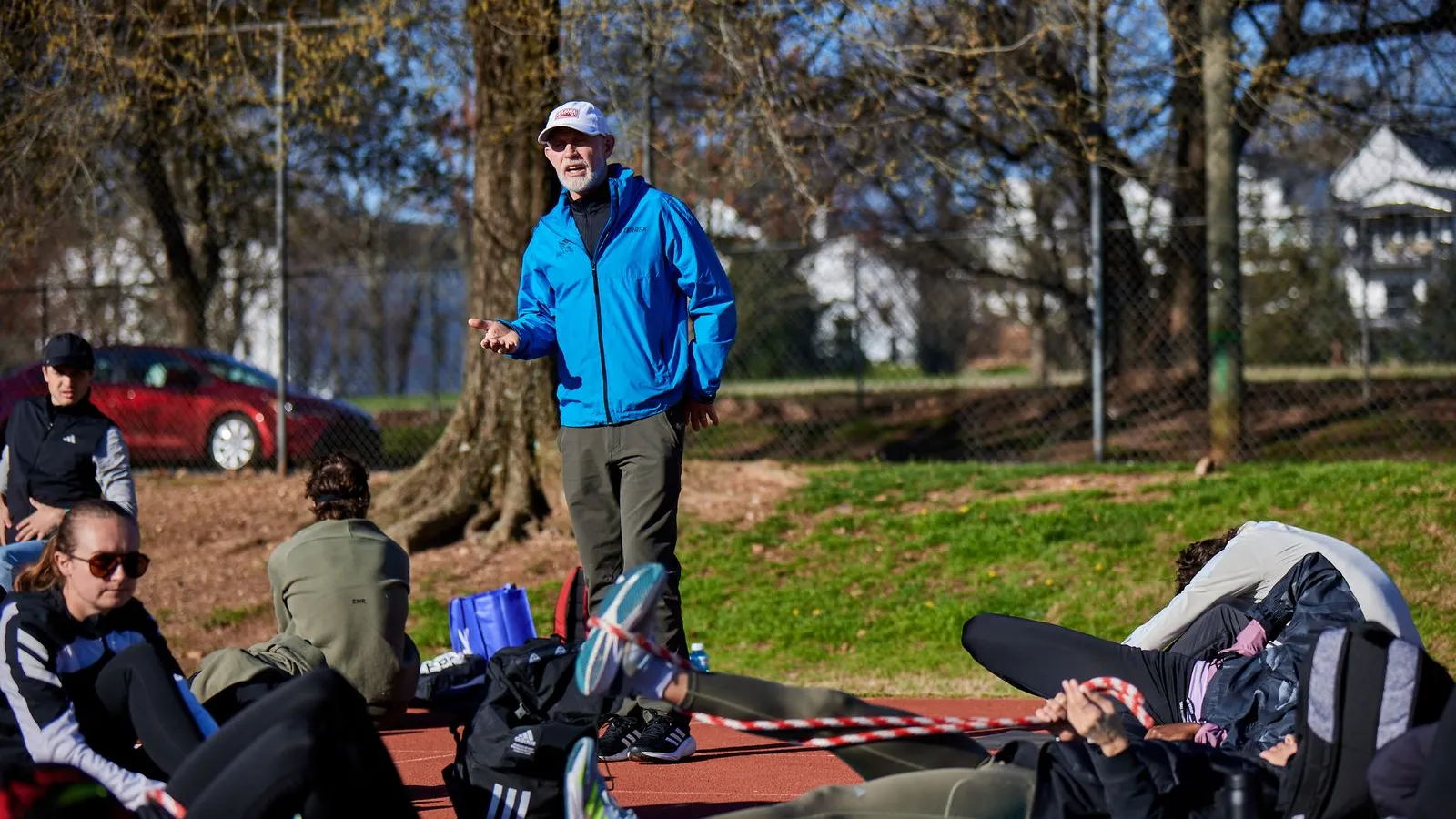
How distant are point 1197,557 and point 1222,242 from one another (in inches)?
295

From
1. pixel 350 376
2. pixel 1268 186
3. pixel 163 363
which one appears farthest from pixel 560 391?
pixel 1268 186

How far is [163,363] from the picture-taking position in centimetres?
1512

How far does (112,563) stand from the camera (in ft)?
12.6

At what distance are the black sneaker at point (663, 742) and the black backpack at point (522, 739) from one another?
1416 mm

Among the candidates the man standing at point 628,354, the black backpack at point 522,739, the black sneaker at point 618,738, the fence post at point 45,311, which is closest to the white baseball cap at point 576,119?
the man standing at point 628,354

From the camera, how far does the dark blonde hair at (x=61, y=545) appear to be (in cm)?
A: 388

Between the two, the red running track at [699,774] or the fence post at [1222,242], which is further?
the fence post at [1222,242]

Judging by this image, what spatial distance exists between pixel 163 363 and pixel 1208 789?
1338 centimetres

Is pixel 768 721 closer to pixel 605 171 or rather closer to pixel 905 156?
pixel 605 171

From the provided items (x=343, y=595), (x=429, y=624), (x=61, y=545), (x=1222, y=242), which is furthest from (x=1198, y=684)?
(x=1222, y=242)

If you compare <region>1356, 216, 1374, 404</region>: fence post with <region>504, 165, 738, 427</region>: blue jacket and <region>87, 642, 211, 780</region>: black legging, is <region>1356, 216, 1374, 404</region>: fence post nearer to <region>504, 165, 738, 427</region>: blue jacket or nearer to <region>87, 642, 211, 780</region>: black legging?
<region>504, 165, 738, 427</region>: blue jacket

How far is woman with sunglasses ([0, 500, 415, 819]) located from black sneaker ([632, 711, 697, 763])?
216 cm

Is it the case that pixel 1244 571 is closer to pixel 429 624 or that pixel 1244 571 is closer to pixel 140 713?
pixel 140 713

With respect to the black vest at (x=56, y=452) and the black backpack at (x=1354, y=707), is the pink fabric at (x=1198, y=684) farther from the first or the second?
the black vest at (x=56, y=452)
